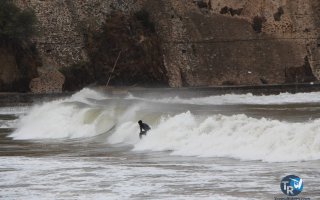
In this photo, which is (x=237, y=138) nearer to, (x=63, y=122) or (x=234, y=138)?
(x=234, y=138)

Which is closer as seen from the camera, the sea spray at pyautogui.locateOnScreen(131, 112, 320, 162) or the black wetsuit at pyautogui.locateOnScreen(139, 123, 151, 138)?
the sea spray at pyautogui.locateOnScreen(131, 112, 320, 162)

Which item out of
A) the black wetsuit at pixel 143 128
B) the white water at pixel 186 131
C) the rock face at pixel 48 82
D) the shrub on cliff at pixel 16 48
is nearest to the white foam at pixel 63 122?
the white water at pixel 186 131

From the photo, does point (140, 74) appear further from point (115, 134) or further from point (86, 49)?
point (115, 134)

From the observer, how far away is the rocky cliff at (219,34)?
65188mm

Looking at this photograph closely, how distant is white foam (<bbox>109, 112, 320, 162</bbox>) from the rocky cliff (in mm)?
32304

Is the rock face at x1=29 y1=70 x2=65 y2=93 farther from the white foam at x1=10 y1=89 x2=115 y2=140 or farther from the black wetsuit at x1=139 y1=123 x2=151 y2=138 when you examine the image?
the black wetsuit at x1=139 y1=123 x2=151 y2=138

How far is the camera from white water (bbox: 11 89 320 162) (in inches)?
957

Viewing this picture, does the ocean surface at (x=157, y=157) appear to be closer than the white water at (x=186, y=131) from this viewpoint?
Yes

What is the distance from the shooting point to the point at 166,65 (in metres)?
68.8

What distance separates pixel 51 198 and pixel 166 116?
18137mm

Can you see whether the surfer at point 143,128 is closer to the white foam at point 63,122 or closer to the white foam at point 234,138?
the white foam at point 234,138

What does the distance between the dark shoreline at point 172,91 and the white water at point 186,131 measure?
Result: 7624 mm

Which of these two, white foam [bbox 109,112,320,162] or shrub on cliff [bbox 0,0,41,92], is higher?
shrub on cliff [bbox 0,0,41,92]

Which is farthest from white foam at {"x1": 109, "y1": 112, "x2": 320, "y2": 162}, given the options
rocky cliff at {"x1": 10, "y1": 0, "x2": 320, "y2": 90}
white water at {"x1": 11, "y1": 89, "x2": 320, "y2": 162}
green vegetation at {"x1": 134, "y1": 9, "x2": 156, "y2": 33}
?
green vegetation at {"x1": 134, "y1": 9, "x2": 156, "y2": 33}
